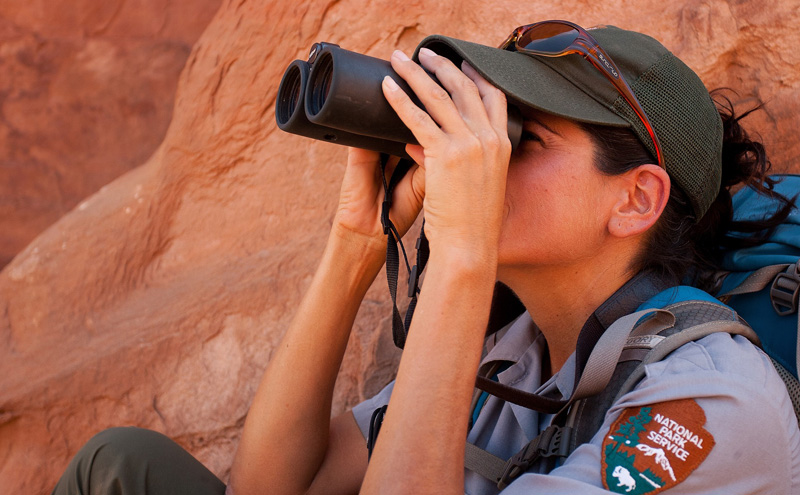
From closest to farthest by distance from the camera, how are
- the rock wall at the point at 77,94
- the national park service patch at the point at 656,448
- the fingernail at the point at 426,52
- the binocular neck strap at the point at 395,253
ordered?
the national park service patch at the point at 656,448
the fingernail at the point at 426,52
the binocular neck strap at the point at 395,253
the rock wall at the point at 77,94

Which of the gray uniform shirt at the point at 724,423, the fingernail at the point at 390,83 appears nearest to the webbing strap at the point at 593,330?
the gray uniform shirt at the point at 724,423

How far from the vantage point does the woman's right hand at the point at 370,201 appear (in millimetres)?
1356

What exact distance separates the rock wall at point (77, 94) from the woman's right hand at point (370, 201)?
77.3 inches

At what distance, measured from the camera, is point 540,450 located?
3.51 ft

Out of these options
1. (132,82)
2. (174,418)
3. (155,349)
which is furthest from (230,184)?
(132,82)

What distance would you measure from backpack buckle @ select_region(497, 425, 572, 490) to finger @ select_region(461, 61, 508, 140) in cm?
44

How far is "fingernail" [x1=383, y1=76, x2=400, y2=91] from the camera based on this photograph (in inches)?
39.8

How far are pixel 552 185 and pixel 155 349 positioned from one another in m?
1.35

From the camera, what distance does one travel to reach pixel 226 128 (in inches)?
85.0

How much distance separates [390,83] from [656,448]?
0.60 m

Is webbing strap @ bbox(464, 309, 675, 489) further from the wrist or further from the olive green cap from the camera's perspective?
the wrist

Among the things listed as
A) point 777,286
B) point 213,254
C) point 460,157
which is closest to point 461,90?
point 460,157

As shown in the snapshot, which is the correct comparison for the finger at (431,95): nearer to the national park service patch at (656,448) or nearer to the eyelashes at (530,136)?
the eyelashes at (530,136)

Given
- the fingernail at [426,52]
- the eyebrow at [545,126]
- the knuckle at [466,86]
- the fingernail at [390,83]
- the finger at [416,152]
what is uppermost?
the fingernail at [426,52]
